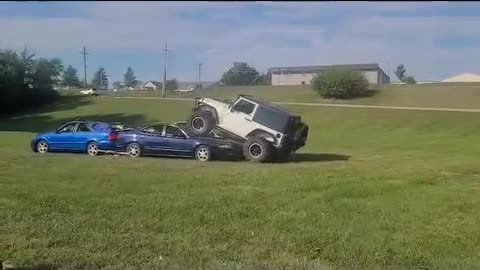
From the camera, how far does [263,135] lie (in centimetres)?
1720

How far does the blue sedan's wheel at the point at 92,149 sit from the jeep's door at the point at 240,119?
3.77 m

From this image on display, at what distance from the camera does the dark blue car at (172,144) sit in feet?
56.2

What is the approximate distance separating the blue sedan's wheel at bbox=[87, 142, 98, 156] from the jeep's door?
3.77 metres

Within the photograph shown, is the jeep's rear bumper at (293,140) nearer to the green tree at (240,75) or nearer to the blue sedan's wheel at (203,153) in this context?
the blue sedan's wheel at (203,153)

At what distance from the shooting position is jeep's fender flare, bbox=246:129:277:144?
56.2 ft

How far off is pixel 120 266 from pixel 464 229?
13.8ft

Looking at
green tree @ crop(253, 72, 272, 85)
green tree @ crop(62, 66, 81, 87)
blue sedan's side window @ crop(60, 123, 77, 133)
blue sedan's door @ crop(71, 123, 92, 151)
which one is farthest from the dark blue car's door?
green tree @ crop(253, 72, 272, 85)

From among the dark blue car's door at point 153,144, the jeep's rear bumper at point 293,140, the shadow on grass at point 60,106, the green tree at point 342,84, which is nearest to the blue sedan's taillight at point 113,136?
the dark blue car's door at point 153,144

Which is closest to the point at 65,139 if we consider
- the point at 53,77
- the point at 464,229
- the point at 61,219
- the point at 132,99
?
the point at 61,219

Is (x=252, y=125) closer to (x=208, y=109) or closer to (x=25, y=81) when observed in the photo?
(x=208, y=109)

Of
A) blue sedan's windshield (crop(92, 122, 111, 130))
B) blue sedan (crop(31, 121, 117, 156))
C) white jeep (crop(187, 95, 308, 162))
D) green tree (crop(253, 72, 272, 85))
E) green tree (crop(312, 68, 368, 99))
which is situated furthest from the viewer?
green tree (crop(253, 72, 272, 85))

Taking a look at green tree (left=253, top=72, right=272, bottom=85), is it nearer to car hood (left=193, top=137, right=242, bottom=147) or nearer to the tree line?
the tree line

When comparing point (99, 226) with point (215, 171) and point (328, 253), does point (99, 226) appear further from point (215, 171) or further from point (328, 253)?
point (215, 171)

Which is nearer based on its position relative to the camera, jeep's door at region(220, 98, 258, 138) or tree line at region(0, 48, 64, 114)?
jeep's door at region(220, 98, 258, 138)
